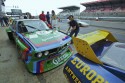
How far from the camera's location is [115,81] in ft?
4.91

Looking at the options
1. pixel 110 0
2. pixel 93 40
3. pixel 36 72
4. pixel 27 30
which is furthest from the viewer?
pixel 110 0

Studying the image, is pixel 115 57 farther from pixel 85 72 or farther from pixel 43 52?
pixel 43 52

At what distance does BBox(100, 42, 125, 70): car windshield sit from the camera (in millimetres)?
1761

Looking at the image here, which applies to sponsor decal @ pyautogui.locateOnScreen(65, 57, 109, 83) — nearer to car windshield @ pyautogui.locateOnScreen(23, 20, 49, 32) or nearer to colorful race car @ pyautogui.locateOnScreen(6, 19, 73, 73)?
colorful race car @ pyautogui.locateOnScreen(6, 19, 73, 73)

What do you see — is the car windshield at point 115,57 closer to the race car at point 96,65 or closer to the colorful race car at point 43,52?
the race car at point 96,65

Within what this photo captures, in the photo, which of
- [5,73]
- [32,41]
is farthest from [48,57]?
[5,73]

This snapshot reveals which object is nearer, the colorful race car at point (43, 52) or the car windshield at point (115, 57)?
the car windshield at point (115, 57)

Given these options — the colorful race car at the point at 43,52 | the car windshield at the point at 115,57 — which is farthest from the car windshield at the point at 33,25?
the car windshield at the point at 115,57

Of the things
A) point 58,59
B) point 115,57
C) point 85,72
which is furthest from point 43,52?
point 115,57

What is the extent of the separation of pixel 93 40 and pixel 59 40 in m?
1.61

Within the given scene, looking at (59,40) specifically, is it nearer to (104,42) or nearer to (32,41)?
(32,41)

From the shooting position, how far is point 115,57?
76.4 inches

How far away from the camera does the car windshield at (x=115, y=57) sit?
1.76m

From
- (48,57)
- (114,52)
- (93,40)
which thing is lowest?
(48,57)
